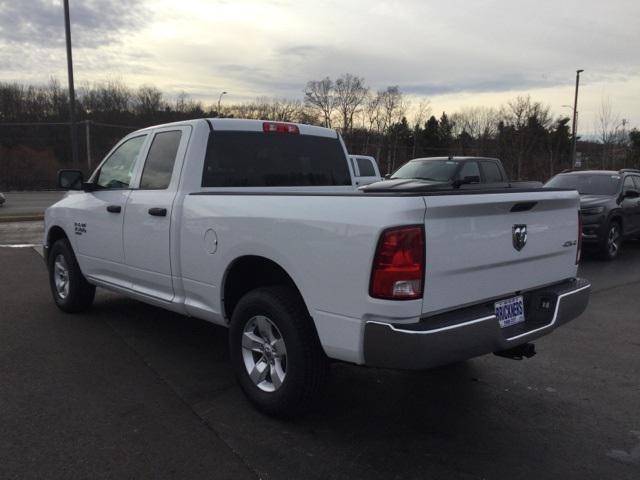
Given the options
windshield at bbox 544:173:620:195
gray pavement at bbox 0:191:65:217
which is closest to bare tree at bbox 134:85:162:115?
gray pavement at bbox 0:191:65:217

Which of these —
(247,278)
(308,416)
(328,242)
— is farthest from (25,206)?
(328,242)

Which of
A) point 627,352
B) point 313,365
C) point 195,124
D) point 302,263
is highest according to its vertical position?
point 195,124

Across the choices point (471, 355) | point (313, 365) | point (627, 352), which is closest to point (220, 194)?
point (313, 365)

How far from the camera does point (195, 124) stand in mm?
4406

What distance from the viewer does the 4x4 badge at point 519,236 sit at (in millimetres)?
3299

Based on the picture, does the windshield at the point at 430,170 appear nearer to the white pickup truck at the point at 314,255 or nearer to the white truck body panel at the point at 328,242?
the white pickup truck at the point at 314,255

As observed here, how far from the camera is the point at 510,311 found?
132 inches

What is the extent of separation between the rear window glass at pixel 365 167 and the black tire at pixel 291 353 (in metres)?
12.3

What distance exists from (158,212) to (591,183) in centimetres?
1021

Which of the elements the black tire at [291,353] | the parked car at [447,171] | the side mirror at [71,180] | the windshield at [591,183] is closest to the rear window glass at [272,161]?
the black tire at [291,353]

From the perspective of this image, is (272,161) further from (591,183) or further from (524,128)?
(524,128)

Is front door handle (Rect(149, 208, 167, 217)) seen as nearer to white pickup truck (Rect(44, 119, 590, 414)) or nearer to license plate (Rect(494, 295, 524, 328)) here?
white pickup truck (Rect(44, 119, 590, 414))

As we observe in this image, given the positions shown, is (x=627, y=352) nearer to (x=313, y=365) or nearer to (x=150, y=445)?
(x=313, y=365)

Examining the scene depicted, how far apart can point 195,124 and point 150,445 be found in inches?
96.2
